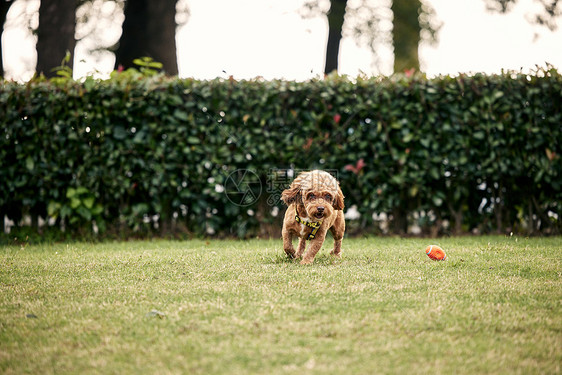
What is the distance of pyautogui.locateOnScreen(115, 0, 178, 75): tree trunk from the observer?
41.3ft

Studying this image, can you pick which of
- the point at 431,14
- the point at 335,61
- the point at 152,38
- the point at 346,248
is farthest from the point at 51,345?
the point at 431,14

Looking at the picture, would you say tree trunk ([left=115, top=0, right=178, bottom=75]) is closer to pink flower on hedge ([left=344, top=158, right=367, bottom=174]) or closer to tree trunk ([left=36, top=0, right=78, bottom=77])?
tree trunk ([left=36, top=0, right=78, bottom=77])

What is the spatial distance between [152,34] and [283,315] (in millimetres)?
10719

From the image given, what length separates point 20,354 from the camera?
112 inches

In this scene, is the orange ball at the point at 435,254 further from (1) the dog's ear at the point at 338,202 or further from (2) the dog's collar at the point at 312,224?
(2) the dog's collar at the point at 312,224

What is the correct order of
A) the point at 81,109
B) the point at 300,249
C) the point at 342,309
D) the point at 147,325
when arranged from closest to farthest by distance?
the point at 147,325 → the point at 342,309 → the point at 300,249 → the point at 81,109

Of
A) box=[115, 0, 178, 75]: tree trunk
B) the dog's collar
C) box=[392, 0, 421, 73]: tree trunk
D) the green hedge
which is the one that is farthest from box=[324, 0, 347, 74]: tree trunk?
the dog's collar

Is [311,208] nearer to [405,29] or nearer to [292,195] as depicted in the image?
[292,195]

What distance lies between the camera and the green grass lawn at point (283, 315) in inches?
105

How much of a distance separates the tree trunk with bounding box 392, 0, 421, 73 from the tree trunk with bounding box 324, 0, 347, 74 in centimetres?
343

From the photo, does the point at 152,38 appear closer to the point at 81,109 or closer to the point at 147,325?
the point at 81,109

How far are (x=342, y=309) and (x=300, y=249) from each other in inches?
85.2

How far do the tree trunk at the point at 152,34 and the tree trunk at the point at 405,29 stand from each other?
7.60 m

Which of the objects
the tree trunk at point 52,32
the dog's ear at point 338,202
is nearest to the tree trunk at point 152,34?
the tree trunk at point 52,32
